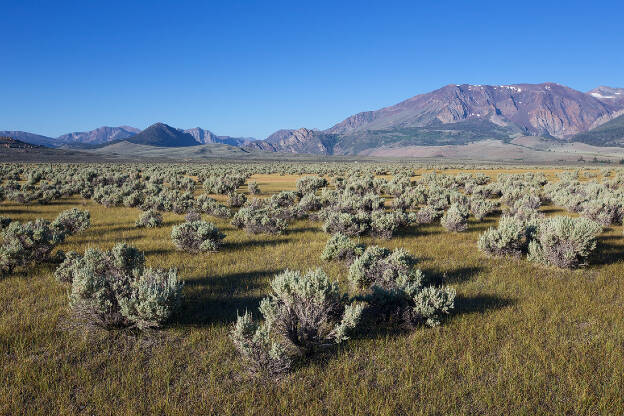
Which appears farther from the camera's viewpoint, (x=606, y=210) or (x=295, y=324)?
(x=606, y=210)

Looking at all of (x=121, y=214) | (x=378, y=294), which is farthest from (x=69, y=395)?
(x=121, y=214)

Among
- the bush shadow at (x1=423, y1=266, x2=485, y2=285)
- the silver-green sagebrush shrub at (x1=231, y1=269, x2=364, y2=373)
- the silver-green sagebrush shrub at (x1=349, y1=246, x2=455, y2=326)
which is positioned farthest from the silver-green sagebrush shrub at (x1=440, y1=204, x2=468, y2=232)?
the silver-green sagebrush shrub at (x1=231, y1=269, x2=364, y2=373)

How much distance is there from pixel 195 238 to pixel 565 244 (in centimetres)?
975

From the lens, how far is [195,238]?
9.38 meters

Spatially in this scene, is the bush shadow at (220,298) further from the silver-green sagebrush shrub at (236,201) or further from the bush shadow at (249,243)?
the silver-green sagebrush shrub at (236,201)

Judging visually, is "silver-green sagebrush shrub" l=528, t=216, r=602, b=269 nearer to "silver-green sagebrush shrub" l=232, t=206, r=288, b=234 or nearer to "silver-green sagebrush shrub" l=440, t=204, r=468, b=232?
"silver-green sagebrush shrub" l=440, t=204, r=468, b=232

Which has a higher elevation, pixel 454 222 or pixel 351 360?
pixel 454 222

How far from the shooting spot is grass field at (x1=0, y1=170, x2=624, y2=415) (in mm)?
3490

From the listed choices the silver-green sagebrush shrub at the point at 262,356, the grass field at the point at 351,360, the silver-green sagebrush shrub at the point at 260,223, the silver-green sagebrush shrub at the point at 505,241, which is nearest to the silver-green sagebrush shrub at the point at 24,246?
the grass field at the point at 351,360

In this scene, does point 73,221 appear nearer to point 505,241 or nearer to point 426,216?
point 426,216

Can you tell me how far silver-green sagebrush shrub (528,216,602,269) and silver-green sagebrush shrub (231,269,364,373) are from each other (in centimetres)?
591

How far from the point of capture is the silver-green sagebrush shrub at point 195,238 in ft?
30.2

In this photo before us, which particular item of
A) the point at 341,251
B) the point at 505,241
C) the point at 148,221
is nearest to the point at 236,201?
the point at 148,221

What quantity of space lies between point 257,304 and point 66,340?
2.84 metres
